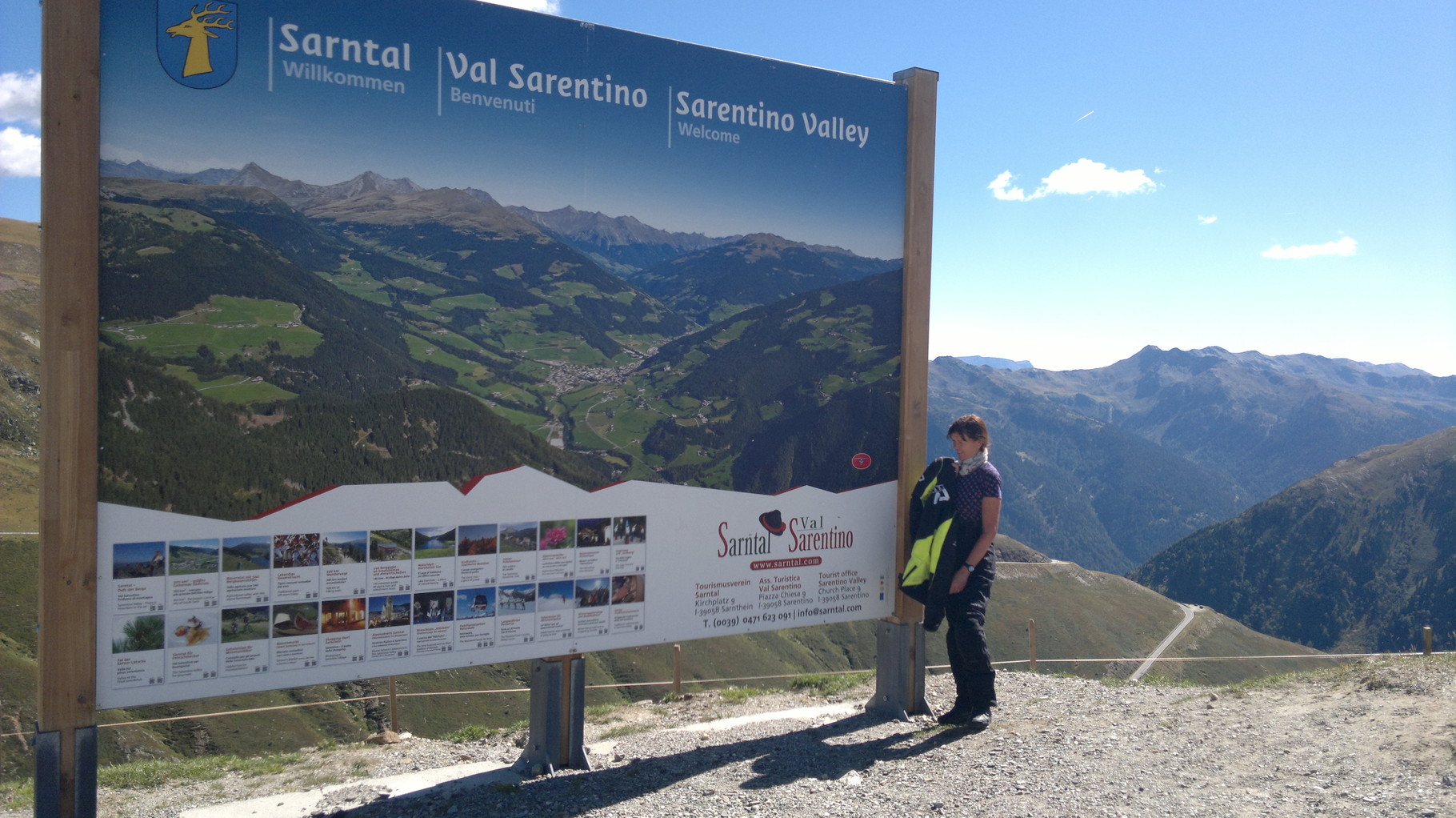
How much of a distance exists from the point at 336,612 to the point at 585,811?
191cm

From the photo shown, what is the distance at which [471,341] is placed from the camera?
539 centimetres

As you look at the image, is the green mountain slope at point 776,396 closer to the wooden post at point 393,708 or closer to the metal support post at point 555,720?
the metal support post at point 555,720

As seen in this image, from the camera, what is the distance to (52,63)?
4113 mm

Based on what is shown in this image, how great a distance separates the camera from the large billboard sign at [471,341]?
4.42 meters

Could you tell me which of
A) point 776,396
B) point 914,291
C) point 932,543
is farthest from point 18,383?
point 932,543

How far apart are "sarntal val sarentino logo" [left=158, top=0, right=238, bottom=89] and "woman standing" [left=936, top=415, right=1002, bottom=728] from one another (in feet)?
17.4

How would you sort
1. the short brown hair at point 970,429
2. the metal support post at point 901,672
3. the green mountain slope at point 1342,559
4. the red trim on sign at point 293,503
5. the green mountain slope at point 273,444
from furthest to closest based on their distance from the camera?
the green mountain slope at point 1342,559
the metal support post at point 901,672
the short brown hair at point 970,429
the red trim on sign at point 293,503
the green mountain slope at point 273,444

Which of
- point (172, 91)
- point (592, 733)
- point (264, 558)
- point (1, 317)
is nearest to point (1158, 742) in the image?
point (592, 733)

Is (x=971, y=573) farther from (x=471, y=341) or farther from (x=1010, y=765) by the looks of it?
(x=471, y=341)

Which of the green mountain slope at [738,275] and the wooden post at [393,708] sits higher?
the green mountain slope at [738,275]

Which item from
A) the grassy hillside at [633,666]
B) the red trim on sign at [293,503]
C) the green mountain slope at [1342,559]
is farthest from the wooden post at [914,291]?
the green mountain slope at [1342,559]

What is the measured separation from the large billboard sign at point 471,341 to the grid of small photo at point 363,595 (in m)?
0.02

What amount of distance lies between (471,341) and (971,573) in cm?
405

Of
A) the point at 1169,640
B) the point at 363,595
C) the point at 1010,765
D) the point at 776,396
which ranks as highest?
the point at 776,396
